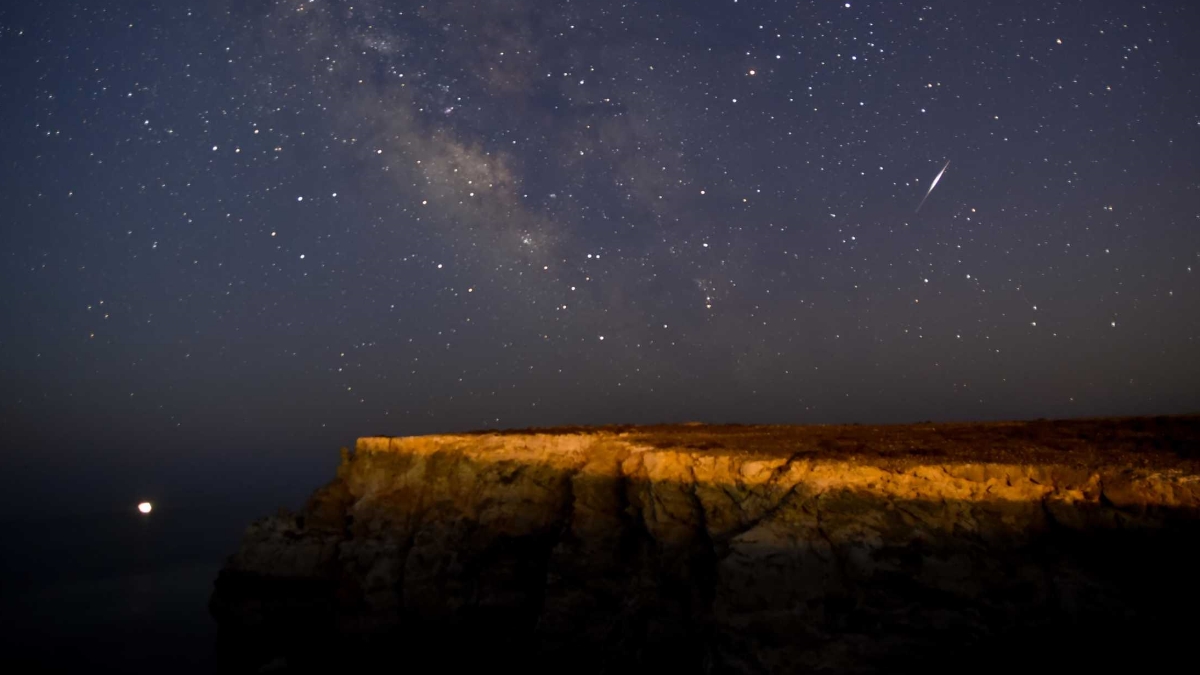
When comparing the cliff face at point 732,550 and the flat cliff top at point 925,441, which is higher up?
the flat cliff top at point 925,441

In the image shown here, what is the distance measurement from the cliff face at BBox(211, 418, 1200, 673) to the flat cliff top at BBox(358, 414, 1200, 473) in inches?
4.3

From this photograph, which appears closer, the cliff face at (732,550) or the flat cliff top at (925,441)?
the cliff face at (732,550)

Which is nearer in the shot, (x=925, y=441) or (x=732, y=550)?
(x=732, y=550)

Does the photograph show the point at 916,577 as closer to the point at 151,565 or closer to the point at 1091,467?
the point at 1091,467

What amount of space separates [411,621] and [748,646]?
11680 millimetres

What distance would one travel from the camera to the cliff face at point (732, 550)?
1067 cm

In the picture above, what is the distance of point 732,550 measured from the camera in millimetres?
12750

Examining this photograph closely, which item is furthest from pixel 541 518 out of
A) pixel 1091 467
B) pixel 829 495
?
pixel 1091 467

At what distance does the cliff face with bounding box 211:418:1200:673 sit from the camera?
1067 centimetres

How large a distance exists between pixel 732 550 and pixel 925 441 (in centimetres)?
650

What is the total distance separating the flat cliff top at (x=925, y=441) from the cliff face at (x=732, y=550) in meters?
0.11

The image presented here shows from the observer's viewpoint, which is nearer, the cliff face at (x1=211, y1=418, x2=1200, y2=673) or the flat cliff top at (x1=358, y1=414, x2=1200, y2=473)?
the cliff face at (x1=211, y1=418, x2=1200, y2=673)

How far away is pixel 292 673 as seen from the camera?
18938 mm

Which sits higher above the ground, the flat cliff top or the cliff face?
the flat cliff top
